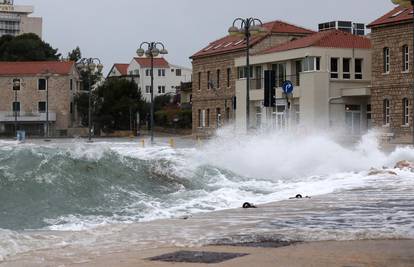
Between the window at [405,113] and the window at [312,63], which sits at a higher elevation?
the window at [312,63]

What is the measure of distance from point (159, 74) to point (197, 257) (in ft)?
431

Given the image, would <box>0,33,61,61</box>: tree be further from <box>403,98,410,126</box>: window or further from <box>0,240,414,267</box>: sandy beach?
<box>0,240,414,267</box>: sandy beach

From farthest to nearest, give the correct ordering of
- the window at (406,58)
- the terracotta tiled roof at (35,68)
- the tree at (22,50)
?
the tree at (22,50)
the terracotta tiled roof at (35,68)
the window at (406,58)

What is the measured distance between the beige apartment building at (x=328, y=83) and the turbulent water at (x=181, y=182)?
2525 cm

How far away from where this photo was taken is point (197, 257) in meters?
9.80

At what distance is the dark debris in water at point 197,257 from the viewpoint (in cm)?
953

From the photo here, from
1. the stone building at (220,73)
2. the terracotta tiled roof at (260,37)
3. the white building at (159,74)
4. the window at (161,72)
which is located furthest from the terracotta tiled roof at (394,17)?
the window at (161,72)

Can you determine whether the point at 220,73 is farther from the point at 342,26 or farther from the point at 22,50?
the point at 22,50

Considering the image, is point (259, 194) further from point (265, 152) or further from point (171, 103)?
point (171, 103)

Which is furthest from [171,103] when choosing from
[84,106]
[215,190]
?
[215,190]

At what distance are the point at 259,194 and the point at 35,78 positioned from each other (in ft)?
282

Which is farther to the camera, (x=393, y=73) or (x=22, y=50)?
(x=22, y=50)

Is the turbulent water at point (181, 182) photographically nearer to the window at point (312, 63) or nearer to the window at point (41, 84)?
the window at point (312, 63)

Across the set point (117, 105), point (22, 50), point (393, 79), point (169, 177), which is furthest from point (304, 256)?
point (22, 50)
